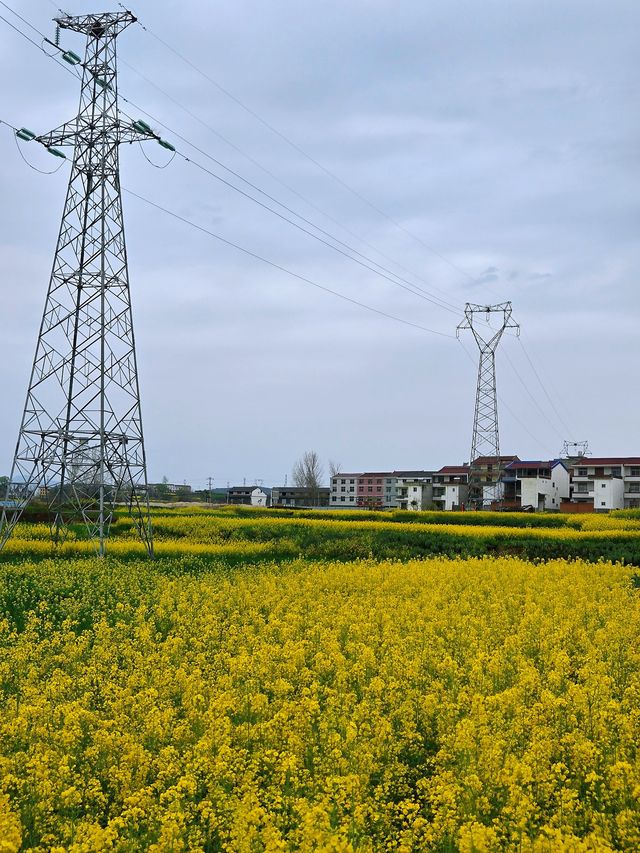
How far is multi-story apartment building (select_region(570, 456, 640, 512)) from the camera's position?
7144cm

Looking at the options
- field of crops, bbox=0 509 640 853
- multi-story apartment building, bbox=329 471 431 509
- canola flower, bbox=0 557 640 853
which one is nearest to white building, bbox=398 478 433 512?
multi-story apartment building, bbox=329 471 431 509

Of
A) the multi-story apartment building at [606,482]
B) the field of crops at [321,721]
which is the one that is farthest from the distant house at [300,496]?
the field of crops at [321,721]

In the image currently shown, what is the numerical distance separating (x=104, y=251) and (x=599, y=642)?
51.4 ft

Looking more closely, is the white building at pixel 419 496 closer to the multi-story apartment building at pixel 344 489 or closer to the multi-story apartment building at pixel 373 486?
the multi-story apartment building at pixel 373 486

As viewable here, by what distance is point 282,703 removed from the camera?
23.8 ft

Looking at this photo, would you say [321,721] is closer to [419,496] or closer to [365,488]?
[419,496]

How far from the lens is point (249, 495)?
12081 cm

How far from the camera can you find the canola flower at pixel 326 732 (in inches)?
197

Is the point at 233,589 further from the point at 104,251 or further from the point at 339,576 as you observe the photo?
the point at 104,251

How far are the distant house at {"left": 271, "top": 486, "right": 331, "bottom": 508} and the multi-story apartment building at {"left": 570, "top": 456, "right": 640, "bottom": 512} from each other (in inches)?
1621

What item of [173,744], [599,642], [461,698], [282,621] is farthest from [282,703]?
[599,642]

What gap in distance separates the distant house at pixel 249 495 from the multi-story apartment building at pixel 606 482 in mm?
53347

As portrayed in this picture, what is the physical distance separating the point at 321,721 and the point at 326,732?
1.44 ft

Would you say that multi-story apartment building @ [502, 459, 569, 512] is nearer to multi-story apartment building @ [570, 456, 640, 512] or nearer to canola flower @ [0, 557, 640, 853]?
multi-story apartment building @ [570, 456, 640, 512]
